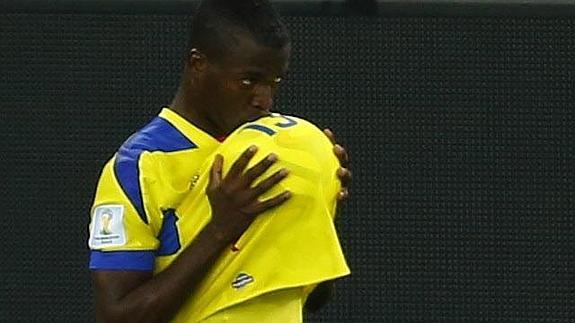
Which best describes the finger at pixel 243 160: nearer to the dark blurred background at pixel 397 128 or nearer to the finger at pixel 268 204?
the finger at pixel 268 204

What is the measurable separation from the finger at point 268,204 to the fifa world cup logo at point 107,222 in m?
0.19

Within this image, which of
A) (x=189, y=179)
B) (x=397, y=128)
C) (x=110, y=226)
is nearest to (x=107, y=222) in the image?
(x=110, y=226)

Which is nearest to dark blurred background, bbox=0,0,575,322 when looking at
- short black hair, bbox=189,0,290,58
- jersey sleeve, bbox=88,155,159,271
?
short black hair, bbox=189,0,290,58

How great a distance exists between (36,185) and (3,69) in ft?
0.92

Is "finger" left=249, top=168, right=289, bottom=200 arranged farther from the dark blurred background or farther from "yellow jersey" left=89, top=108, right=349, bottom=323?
the dark blurred background

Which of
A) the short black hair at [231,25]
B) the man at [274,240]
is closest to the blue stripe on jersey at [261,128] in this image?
the man at [274,240]

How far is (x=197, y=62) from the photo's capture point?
2.19 metres

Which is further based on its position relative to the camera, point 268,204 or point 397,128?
point 397,128

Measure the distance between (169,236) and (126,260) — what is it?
65 mm

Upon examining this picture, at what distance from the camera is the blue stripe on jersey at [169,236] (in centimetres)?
213

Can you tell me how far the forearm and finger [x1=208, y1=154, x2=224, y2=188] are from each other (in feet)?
0.20

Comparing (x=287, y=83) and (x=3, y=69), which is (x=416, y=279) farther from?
(x=3, y=69)

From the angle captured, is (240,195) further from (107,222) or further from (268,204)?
(107,222)

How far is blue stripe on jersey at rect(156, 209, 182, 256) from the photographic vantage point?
6.98 feet
